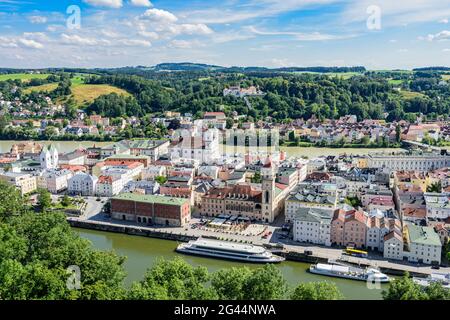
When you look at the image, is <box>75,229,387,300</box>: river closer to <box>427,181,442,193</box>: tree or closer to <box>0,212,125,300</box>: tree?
<box>0,212,125,300</box>: tree

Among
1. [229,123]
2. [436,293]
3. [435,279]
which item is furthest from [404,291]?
[229,123]

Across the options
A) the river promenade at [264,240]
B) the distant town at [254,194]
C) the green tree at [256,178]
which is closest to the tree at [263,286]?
the river promenade at [264,240]

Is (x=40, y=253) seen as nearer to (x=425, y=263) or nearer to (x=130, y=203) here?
(x=130, y=203)

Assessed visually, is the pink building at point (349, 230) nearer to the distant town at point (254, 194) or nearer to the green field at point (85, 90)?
the distant town at point (254, 194)

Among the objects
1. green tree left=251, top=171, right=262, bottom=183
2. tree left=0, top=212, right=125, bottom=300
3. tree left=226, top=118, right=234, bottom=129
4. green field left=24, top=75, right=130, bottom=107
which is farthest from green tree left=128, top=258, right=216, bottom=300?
green field left=24, top=75, right=130, bottom=107

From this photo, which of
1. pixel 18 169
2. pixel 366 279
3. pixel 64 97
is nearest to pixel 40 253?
pixel 366 279

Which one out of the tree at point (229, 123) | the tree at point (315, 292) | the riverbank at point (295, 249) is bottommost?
the riverbank at point (295, 249)
